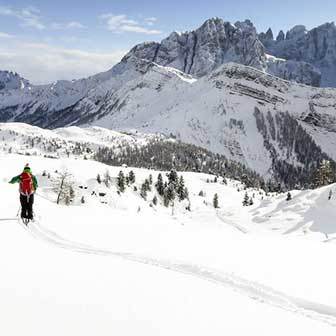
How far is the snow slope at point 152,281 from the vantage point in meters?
9.65

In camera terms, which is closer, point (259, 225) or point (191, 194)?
point (259, 225)

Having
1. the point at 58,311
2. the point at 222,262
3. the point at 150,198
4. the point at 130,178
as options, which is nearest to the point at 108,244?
the point at 222,262

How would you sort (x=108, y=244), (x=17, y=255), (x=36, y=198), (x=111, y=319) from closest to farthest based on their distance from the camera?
1. (x=111, y=319)
2. (x=17, y=255)
3. (x=108, y=244)
4. (x=36, y=198)

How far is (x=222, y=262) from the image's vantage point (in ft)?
49.1

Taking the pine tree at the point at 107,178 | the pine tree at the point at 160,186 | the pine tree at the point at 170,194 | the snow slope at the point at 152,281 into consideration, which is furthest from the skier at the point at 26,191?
the pine tree at the point at 160,186

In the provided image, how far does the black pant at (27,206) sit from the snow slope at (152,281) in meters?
0.80

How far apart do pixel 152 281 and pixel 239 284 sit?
255 cm

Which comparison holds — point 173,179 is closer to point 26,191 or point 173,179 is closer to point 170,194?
point 170,194

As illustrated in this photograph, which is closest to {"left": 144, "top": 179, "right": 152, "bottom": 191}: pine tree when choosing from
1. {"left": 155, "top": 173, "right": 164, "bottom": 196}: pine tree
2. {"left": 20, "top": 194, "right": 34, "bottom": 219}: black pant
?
{"left": 155, "top": 173, "right": 164, "bottom": 196}: pine tree

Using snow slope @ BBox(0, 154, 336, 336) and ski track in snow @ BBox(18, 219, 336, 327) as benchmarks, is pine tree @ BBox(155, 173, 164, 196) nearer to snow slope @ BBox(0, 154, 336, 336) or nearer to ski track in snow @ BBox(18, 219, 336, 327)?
snow slope @ BBox(0, 154, 336, 336)

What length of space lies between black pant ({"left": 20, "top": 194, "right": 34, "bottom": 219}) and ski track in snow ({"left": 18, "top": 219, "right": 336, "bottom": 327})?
4.16 metres

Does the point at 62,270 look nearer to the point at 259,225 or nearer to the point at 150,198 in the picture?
the point at 259,225

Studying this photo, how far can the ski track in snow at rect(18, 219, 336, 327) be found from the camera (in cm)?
1112

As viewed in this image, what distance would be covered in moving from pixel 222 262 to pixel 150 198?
142859mm
